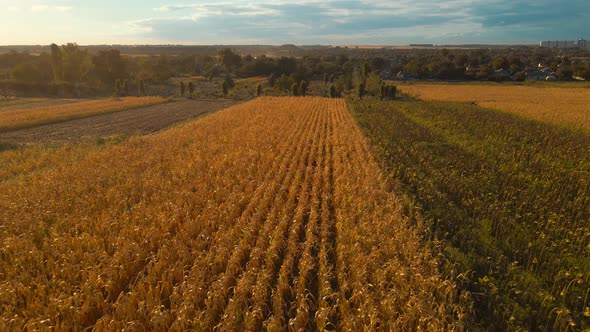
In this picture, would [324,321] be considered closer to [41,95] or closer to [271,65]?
[41,95]

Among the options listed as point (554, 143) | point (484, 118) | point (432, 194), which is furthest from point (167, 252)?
point (484, 118)

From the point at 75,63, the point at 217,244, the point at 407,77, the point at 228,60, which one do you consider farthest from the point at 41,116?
the point at 228,60

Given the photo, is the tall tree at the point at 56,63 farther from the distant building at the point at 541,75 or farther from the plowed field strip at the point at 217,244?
the distant building at the point at 541,75

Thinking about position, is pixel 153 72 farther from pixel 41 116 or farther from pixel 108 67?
pixel 41 116

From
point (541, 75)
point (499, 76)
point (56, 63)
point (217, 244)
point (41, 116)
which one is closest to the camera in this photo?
point (217, 244)

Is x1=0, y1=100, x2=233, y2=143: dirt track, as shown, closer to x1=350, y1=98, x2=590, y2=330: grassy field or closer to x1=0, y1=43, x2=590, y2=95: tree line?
x1=350, y1=98, x2=590, y2=330: grassy field
